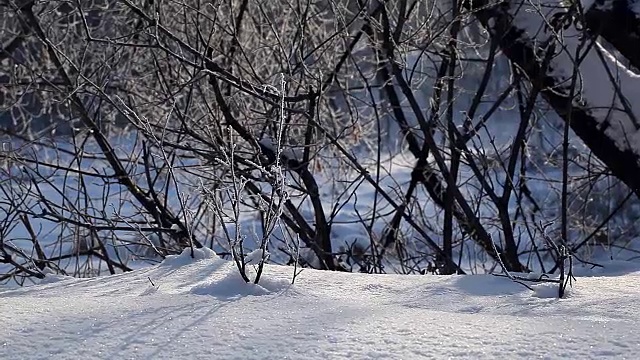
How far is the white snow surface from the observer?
1.60 meters

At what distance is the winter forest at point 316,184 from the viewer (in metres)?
1.73

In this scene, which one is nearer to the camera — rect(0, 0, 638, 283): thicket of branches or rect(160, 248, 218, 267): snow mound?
rect(160, 248, 218, 267): snow mound

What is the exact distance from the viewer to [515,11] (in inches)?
160

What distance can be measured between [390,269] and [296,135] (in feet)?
3.30

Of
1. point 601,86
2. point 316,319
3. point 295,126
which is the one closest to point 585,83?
point 601,86

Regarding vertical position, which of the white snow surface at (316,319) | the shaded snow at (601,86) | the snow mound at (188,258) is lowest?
the white snow surface at (316,319)

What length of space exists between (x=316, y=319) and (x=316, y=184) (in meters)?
2.92

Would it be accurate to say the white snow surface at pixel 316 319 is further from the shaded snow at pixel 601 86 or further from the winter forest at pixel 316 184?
the shaded snow at pixel 601 86

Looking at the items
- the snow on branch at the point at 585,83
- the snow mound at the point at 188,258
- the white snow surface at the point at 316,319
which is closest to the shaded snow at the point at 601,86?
the snow on branch at the point at 585,83

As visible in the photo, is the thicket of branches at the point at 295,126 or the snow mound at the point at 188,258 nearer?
the snow mound at the point at 188,258

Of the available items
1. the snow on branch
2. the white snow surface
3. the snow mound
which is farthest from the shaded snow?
the snow mound

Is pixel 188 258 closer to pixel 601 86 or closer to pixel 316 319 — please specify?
pixel 316 319

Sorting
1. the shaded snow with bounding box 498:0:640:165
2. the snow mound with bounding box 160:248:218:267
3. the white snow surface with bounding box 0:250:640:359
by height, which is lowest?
the white snow surface with bounding box 0:250:640:359

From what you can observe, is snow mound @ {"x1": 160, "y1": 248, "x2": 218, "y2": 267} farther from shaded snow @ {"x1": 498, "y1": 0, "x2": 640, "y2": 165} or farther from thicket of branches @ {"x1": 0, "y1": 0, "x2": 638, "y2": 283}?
shaded snow @ {"x1": 498, "y1": 0, "x2": 640, "y2": 165}
